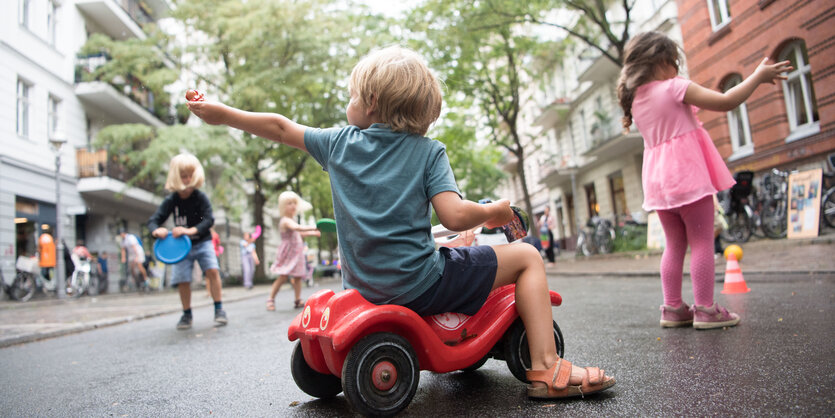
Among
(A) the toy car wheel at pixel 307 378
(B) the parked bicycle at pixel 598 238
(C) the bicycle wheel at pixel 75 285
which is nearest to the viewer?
(A) the toy car wheel at pixel 307 378

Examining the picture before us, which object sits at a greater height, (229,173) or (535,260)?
(229,173)


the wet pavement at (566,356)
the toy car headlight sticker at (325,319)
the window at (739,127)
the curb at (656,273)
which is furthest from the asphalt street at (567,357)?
the window at (739,127)

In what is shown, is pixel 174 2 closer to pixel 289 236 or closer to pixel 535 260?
pixel 289 236

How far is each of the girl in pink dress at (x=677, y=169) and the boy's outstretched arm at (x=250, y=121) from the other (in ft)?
7.99

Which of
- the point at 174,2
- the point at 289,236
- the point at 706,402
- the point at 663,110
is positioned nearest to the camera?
the point at 706,402

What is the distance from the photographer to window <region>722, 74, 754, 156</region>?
47.8 feet

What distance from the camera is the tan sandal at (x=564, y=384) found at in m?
2.08

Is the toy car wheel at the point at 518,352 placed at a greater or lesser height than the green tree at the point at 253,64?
lesser

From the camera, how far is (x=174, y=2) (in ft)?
70.1

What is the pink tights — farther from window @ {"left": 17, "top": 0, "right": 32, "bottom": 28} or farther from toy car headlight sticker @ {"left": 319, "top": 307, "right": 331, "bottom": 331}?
window @ {"left": 17, "top": 0, "right": 32, "bottom": 28}

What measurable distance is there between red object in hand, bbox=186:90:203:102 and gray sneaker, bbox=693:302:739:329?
302 cm

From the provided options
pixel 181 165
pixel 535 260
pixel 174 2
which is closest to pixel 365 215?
pixel 535 260

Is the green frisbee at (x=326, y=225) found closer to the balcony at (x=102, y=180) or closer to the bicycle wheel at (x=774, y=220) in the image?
the bicycle wheel at (x=774, y=220)

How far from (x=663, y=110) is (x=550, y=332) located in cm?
203
